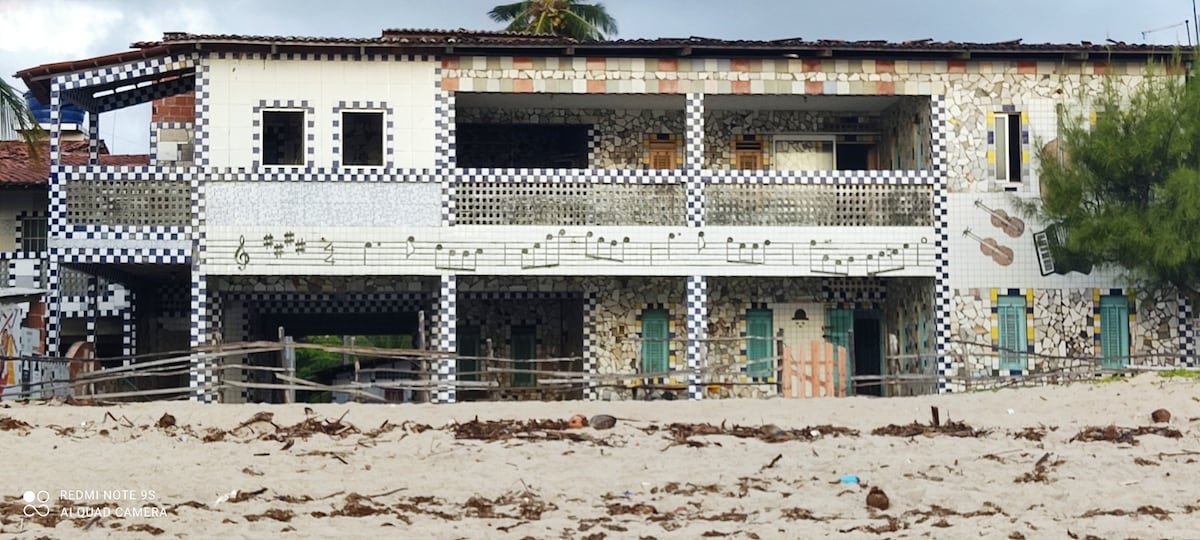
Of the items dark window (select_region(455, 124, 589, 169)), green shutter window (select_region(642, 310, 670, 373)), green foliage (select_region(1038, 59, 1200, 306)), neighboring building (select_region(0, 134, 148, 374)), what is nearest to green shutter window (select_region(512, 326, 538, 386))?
green shutter window (select_region(642, 310, 670, 373))

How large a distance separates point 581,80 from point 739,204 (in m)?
3.00

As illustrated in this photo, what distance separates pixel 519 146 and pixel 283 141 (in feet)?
12.6

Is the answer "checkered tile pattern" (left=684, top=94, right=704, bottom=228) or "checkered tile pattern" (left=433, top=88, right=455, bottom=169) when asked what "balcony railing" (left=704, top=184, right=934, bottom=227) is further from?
"checkered tile pattern" (left=433, top=88, right=455, bottom=169)

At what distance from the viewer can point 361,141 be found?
24.7 metres

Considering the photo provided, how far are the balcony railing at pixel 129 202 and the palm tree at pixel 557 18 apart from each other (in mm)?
17246

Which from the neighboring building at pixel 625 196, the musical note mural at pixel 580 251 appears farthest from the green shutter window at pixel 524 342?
the musical note mural at pixel 580 251

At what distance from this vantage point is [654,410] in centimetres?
1809

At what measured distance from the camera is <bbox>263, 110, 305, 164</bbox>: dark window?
24391 millimetres

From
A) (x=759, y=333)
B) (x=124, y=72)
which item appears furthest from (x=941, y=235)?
(x=124, y=72)

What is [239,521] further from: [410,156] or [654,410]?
[410,156]

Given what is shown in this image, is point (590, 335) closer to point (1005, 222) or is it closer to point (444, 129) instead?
point (444, 129)

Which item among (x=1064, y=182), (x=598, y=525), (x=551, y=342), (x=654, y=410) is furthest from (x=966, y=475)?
(x=551, y=342)

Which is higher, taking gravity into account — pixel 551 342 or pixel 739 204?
pixel 739 204

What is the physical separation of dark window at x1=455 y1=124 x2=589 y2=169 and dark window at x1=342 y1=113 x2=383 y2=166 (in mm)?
1583
